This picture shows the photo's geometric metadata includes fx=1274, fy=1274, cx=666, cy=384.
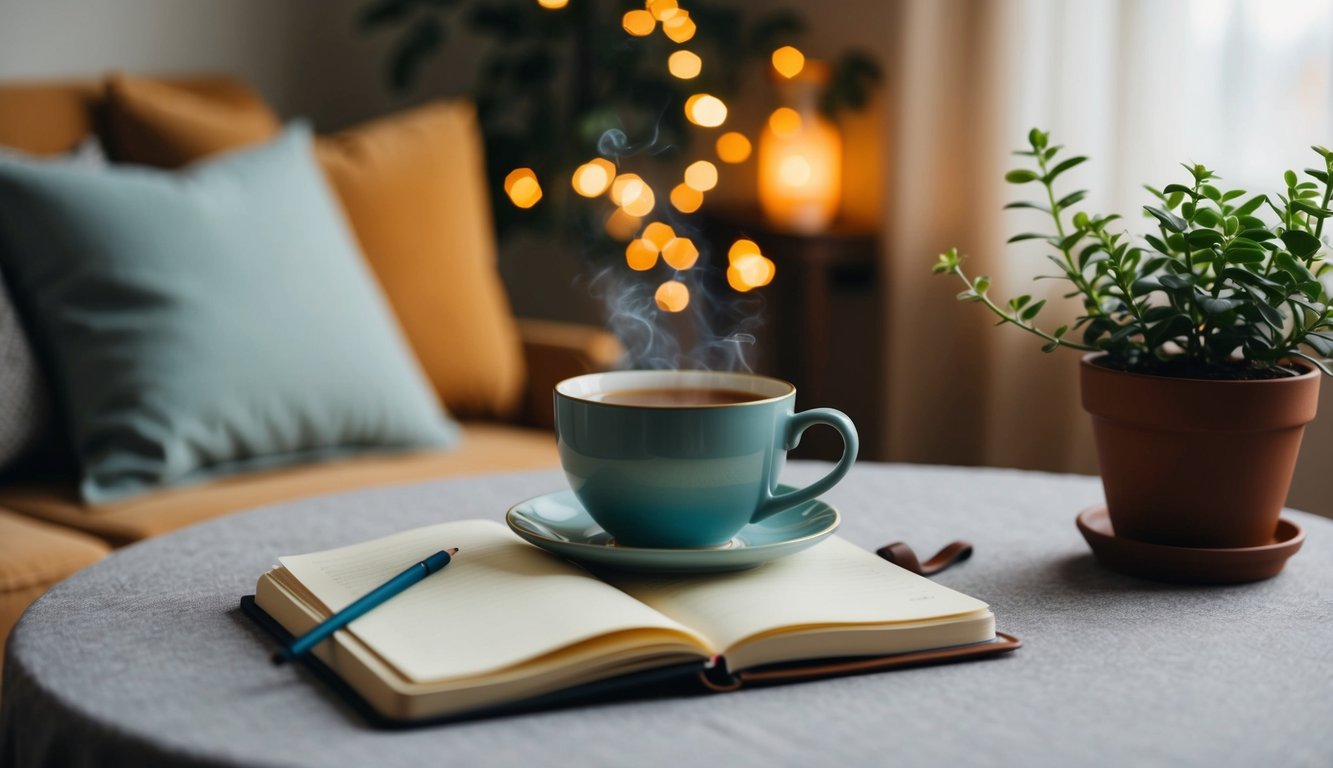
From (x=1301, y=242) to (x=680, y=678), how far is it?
47 centimetres

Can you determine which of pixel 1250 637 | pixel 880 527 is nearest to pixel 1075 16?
pixel 880 527

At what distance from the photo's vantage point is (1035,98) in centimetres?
210

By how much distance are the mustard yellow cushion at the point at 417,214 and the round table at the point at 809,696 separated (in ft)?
3.39

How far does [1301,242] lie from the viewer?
0.78m

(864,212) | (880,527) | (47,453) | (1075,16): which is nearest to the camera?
(880,527)

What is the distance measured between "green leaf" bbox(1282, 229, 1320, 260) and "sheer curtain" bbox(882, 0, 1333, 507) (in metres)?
1.13

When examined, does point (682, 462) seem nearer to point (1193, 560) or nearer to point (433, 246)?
point (1193, 560)

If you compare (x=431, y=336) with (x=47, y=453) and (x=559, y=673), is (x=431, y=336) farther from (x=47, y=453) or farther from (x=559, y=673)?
(x=559, y=673)

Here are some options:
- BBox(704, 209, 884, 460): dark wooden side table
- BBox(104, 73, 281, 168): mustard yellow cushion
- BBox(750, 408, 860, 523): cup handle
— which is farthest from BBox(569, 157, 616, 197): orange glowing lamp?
BBox(750, 408, 860, 523): cup handle

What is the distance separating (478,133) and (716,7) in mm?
556

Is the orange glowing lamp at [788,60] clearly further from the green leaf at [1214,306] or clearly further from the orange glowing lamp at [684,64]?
the green leaf at [1214,306]

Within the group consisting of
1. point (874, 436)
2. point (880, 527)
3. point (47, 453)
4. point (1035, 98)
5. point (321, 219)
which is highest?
point (1035, 98)

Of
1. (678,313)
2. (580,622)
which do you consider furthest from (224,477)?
(678,313)

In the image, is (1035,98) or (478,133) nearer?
(1035,98)
